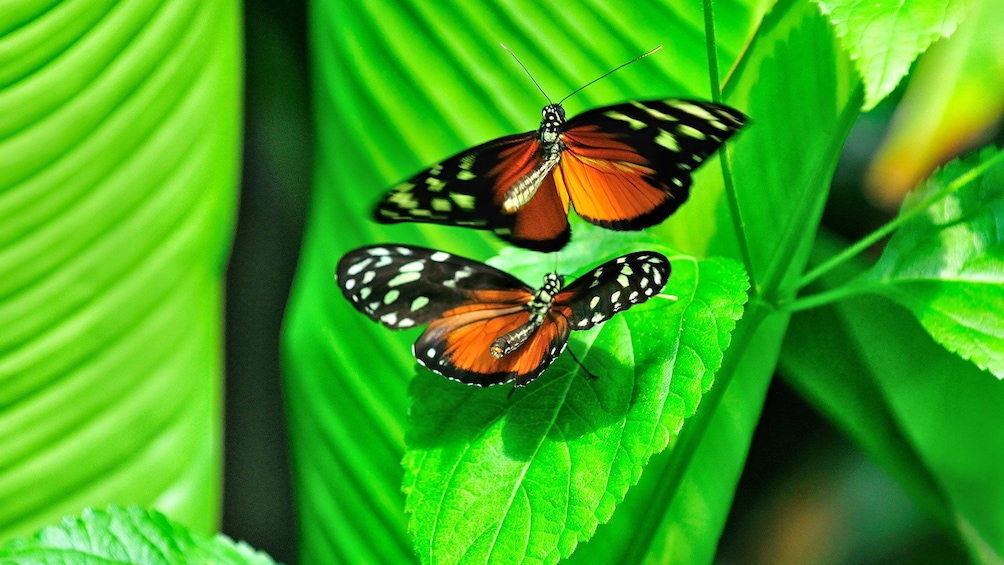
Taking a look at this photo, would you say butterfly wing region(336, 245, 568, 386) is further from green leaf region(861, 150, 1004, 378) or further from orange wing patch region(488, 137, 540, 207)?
green leaf region(861, 150, 1004, 378)

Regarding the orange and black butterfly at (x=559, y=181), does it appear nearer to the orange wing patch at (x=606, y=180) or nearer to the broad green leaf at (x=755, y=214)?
the orange wing patch at (x=606, y=180)

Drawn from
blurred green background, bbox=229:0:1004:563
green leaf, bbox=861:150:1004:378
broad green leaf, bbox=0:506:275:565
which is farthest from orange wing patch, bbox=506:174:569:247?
blurred green background, bbox=229:0:1004:563

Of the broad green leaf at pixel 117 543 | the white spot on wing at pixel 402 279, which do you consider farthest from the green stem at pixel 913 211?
the broad green leaf at pixel 117 543

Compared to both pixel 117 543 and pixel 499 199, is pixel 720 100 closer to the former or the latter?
pixel 499 199

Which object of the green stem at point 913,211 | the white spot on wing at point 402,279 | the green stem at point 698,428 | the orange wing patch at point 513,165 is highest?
the orange wing patch at point 513,165

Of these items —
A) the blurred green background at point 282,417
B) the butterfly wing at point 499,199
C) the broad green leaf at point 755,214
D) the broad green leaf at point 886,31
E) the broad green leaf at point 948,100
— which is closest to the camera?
the broad green leaf at point 886,31

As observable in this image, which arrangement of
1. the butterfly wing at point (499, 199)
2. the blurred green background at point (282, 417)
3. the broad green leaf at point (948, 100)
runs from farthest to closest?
1. the blurred green background at point (282, 417)
2. the broad green leaf at point (948, 100)
3. the butterfly wing at point (499, 199)
